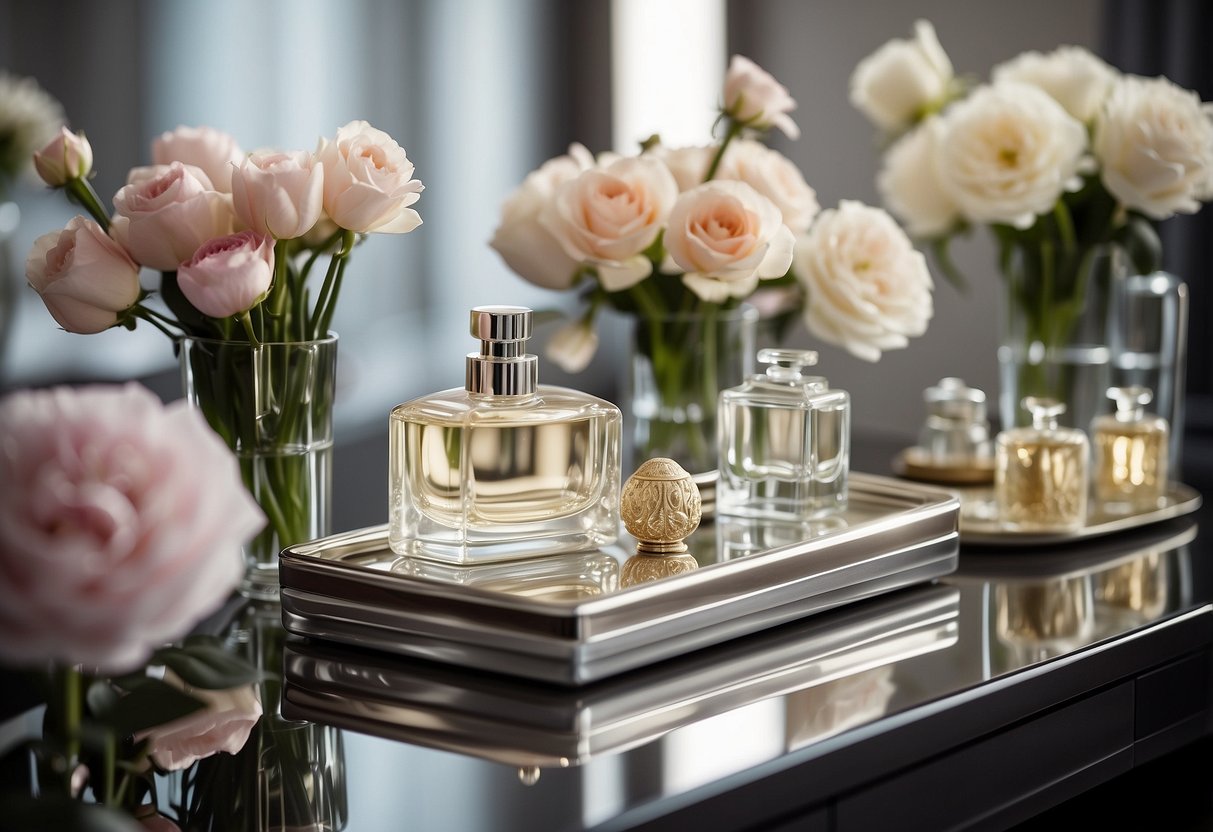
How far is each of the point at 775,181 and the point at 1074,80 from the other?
36 centimetres

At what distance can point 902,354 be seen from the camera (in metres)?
2.65

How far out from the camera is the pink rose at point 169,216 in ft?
2.81

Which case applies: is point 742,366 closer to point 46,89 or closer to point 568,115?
point 46,89

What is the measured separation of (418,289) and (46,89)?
1.07 m

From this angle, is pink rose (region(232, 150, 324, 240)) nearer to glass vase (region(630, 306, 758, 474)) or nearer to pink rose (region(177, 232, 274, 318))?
pink rose (region(177, 232, 274, 318))

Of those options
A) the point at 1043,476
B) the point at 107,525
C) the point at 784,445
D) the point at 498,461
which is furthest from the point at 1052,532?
the point at 107,525

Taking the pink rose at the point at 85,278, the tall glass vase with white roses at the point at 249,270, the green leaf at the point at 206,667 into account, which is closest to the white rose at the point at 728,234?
the tall glass vase with white roses at the point at 249,270

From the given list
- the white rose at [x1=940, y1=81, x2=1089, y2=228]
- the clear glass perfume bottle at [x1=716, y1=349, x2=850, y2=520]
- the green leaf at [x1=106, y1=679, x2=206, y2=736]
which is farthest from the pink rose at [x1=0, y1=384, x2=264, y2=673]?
the white rose at [x1=940, y1=81, x2=1089, y2=228]

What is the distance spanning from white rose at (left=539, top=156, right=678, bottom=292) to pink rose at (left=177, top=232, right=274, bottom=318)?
30 centimetres

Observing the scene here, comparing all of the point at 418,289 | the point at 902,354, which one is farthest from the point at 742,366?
the point at 418,289

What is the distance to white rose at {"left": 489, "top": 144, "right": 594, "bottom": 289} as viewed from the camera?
46.4 inches

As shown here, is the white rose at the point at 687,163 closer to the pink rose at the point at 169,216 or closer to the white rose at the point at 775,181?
the white rose at the point at 775,181

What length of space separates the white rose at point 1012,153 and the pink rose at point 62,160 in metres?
0.77

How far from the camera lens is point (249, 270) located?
31.9 inches
